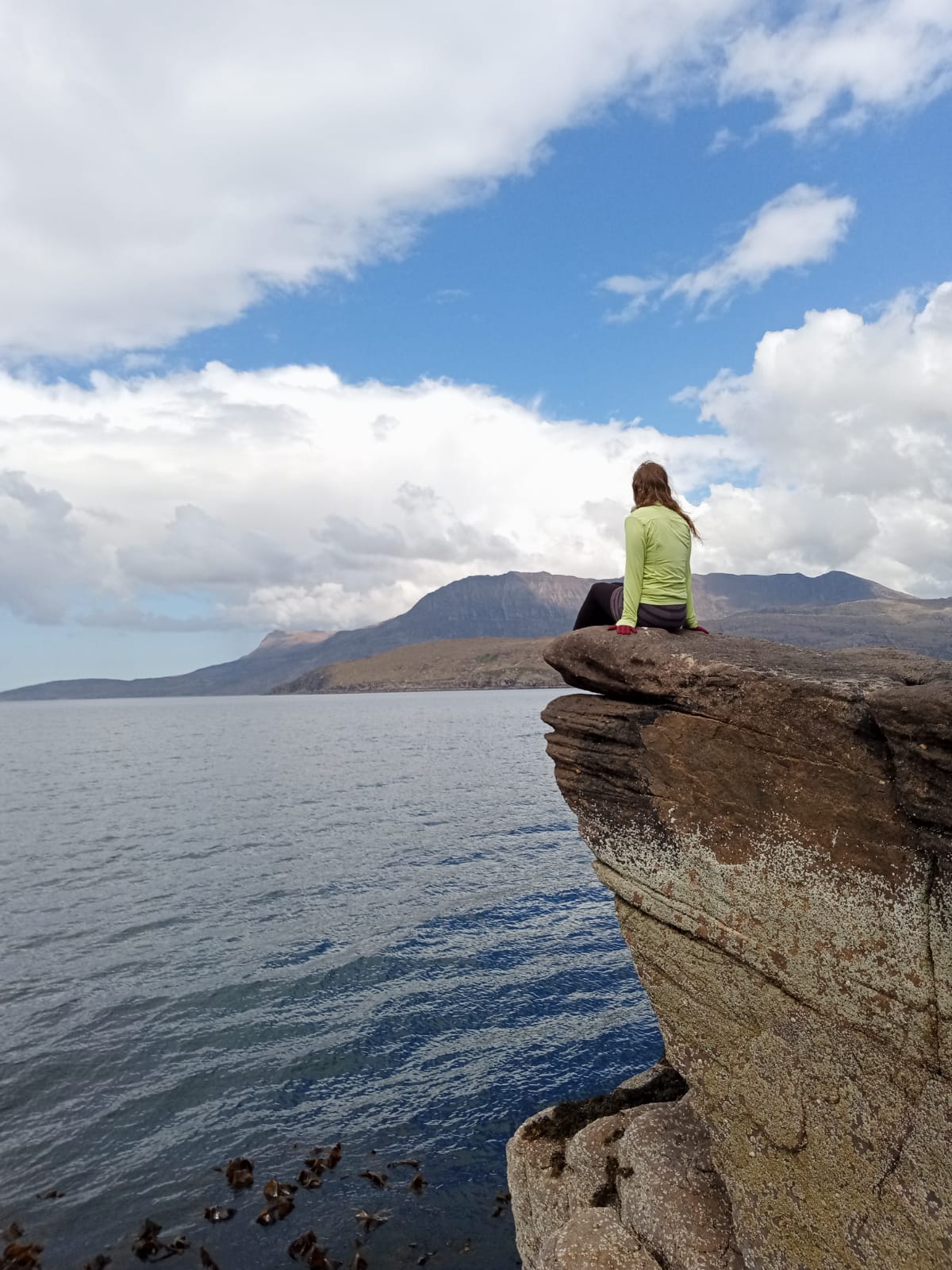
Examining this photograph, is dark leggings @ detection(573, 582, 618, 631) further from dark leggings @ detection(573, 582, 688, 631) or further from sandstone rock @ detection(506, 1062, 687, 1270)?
sandstone rock @ detection(506, 1062, 687, 1270)

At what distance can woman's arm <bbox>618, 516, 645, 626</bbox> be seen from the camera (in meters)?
13.3

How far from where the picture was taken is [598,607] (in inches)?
578

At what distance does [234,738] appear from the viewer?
170m

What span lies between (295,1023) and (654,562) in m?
21.7

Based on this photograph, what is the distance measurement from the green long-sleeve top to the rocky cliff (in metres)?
0.92

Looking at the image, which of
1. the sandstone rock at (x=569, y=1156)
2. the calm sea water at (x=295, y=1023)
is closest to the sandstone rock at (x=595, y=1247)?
the sandstone rock at (x=569, y=1156)

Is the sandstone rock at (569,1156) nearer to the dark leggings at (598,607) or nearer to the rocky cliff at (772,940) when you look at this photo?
the rocky cliff at (772,940)

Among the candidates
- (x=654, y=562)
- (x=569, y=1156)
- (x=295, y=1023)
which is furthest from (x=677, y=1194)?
(x=295, y=1023)

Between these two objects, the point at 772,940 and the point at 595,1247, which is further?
the point at 595,1247

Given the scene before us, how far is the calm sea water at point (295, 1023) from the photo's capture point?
18.8 meters

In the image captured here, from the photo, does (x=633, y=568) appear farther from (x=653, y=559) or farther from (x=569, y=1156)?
(x=569, y=1156)

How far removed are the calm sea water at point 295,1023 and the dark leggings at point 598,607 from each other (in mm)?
13242

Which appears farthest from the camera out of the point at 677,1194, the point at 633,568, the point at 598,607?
the point at 598,607

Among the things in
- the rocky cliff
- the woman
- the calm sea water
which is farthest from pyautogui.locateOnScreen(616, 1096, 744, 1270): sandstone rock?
the woman
